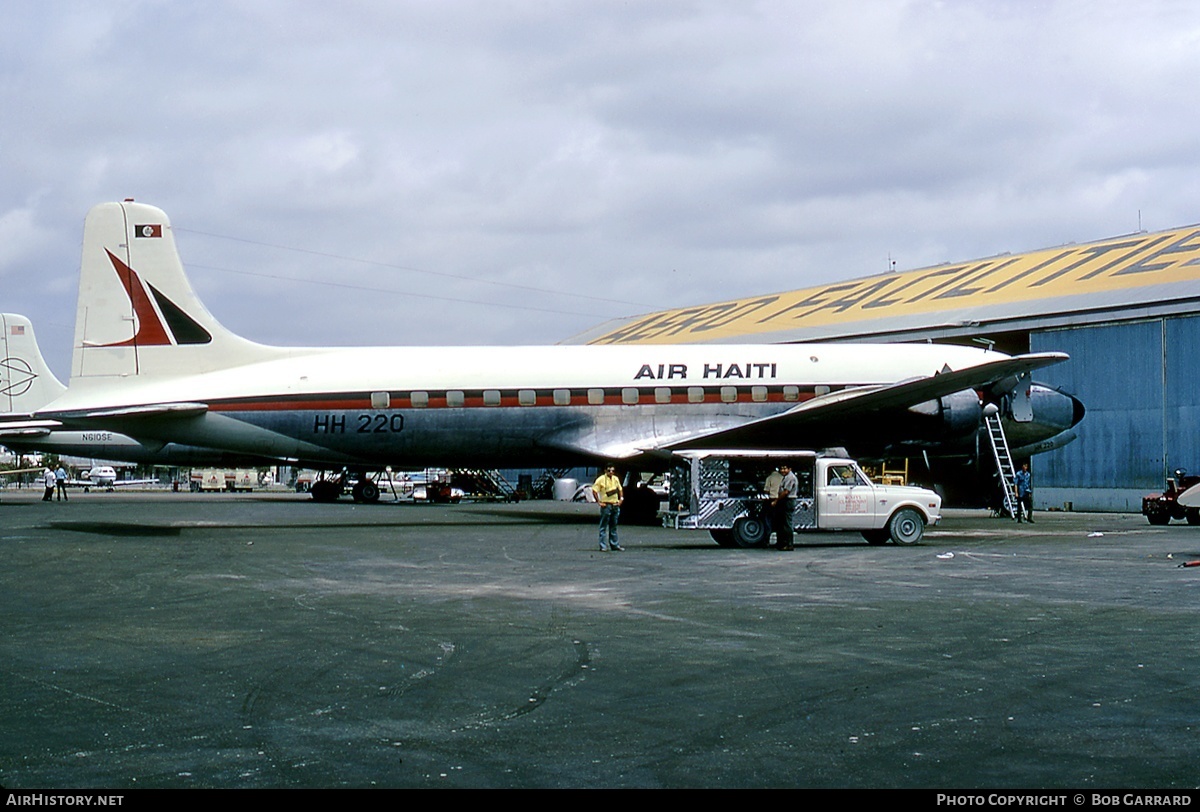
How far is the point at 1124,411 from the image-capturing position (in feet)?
136

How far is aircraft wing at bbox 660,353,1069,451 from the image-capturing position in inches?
1034

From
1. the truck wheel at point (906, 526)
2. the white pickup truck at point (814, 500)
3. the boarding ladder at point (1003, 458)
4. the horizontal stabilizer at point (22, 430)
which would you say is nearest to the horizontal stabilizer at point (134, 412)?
the white pickup truck at point (814, 500)

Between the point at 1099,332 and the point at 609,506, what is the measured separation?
27.6m

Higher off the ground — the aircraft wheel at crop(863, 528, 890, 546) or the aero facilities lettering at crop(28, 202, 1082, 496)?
the aero facilities lettering at crop(28, 202, 1082, 496)

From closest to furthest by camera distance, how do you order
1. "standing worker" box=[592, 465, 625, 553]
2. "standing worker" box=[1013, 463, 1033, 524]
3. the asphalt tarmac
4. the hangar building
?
the asphalt tarmac, "standing worker" box=[592, 465, 625, 553], "standing worker" box=[1013, 463, 1033, 524], the hangar building

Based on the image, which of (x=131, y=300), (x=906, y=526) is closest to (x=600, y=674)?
(x=906, y=526)

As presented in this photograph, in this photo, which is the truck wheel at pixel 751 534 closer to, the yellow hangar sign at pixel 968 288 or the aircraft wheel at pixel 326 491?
the yellow hangar sign at pixel 968 288

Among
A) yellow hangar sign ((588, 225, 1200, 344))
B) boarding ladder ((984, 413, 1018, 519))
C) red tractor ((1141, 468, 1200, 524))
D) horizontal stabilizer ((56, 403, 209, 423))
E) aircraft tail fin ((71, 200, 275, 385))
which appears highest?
yellow hangar sign ((588, 225, 1200, 344))

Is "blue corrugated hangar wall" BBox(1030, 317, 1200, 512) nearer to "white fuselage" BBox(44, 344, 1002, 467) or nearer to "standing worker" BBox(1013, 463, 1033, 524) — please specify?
"standing worker" BBox(1013, 463, 1033, 524)

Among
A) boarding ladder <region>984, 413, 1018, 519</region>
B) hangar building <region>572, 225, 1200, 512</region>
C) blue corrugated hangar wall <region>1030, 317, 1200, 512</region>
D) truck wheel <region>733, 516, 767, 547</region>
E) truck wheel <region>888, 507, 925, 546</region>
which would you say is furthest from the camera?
hangar building <region>572, 225, 1200, 512</region>

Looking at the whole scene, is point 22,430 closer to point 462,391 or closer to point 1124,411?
point 462,391

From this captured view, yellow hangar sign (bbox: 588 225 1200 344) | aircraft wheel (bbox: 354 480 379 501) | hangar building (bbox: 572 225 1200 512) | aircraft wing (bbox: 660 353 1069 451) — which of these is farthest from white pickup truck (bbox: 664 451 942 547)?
aircraft wheel (bbox: 354 480 379 501)

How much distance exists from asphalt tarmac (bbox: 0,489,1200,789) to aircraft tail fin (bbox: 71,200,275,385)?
9119 mm

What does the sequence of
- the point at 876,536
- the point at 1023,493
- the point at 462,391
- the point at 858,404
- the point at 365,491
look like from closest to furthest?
the point at 876,536
the point at 858,404
the point at 462,391
the point at 1023,493
the point at 365,491
